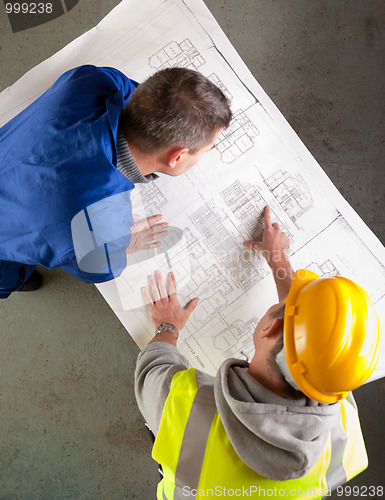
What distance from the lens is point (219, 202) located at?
1.62 meters

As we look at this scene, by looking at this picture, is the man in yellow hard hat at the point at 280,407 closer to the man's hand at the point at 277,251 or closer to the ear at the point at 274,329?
the ear at the point at 274,329

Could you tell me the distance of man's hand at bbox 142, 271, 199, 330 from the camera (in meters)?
1.56

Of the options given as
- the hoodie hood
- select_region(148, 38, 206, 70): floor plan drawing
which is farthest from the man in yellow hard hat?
select_region(148, 38, 206, 70): floor plan drawing

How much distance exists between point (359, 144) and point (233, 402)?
4.76ft

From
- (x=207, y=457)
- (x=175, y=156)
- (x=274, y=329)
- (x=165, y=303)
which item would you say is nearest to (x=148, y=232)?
(x=165, y=303)

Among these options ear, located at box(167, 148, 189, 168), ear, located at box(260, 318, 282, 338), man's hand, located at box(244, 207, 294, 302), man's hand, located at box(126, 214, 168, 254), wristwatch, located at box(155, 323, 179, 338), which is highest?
ear, located at box(167, 148, 189, 168)

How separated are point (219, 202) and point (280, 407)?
2.96 feet

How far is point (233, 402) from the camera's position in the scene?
959mm

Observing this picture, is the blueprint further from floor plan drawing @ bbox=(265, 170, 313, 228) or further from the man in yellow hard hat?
the man in yellow hard hat

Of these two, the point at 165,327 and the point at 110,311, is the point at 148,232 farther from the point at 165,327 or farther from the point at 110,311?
the point at 110,311

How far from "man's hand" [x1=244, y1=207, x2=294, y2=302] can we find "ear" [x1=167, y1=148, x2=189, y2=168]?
53cm

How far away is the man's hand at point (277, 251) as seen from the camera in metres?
1.58

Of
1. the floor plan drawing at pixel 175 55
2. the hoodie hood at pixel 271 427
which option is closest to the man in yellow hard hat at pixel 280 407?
the hoodie hood at pixel 271 427

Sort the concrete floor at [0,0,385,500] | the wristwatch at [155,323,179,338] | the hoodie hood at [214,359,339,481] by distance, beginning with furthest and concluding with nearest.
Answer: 1. the concrete floor at [0,0,385,500]
2. the wristwatch at [155,323,179,338]
3. the hoodie hood at [214,359,339,481]
